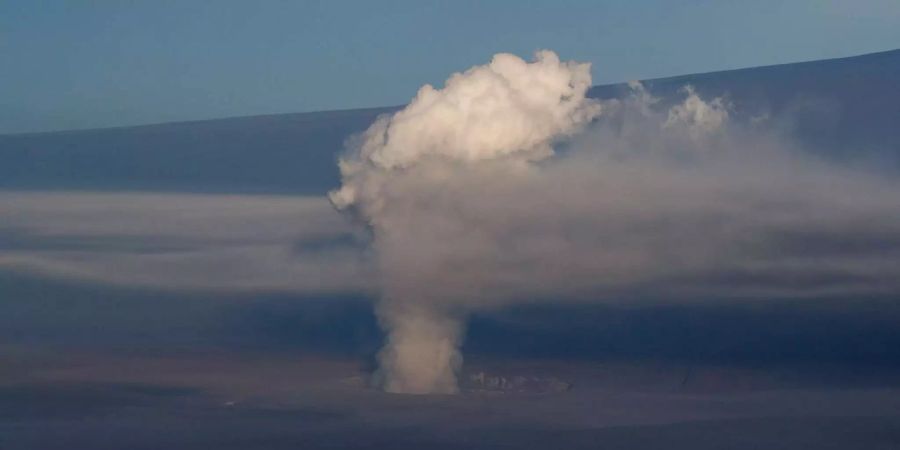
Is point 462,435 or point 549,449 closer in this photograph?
point 549,449

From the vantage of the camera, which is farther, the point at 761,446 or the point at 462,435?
the point at 462,435

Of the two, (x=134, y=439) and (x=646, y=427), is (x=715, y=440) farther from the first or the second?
(x=134, y=439)

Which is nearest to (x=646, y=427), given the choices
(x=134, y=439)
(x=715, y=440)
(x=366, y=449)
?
(x=715, y=440)

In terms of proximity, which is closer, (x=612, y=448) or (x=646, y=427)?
(x=612, y=448)

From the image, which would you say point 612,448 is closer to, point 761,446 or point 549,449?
point 549,449

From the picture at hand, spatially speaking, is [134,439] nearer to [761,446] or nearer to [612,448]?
[612,448]

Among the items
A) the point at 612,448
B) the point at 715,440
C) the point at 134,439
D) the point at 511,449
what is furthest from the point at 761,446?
the point at 134,439

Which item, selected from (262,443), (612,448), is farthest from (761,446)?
(262,443)
